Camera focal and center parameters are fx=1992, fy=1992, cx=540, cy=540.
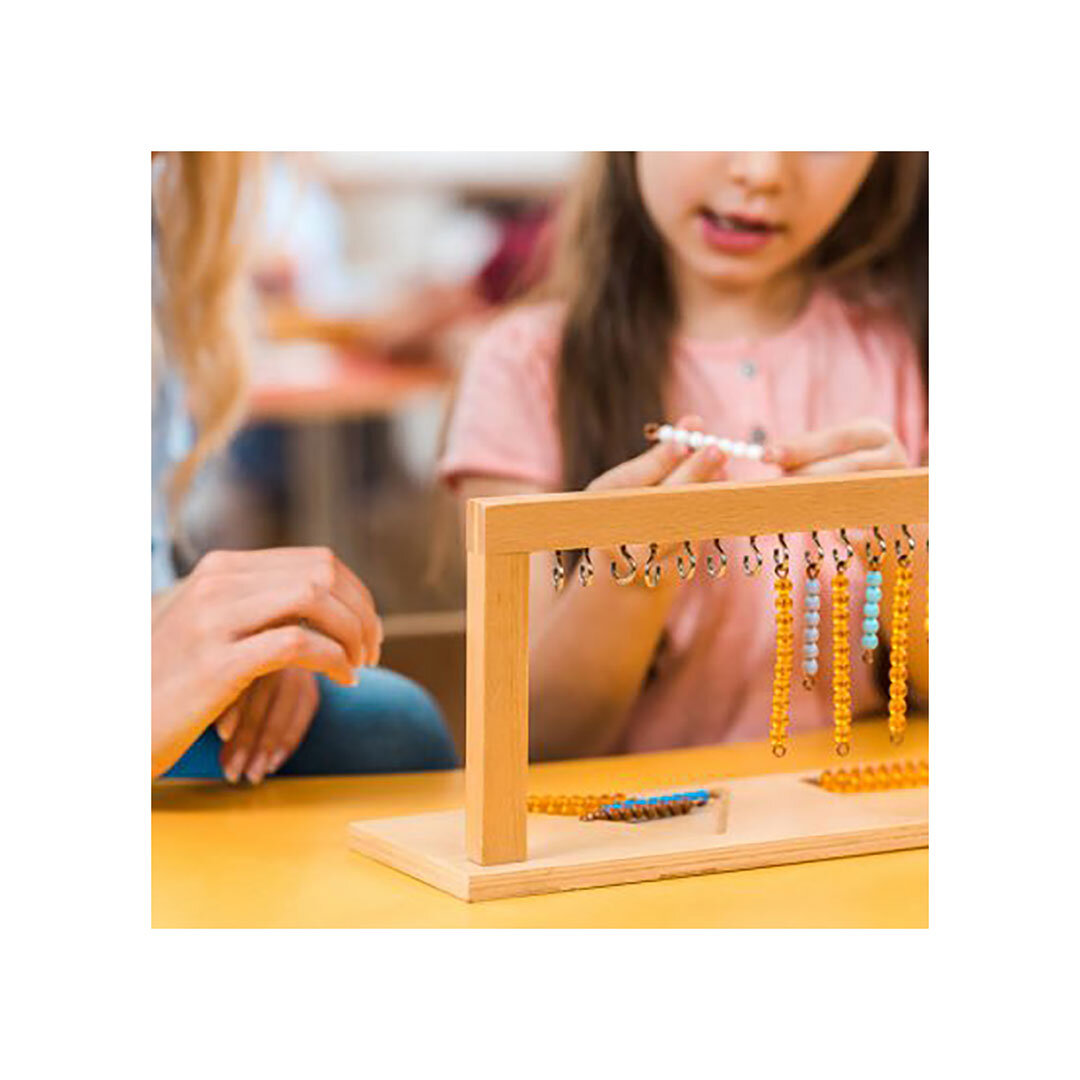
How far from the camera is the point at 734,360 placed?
1392 millimetres

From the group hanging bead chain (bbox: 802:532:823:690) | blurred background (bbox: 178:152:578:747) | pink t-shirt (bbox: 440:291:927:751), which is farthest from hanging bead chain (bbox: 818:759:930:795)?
blurred background (bbox: 178:152:578:747)

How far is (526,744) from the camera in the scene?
94 centimetres

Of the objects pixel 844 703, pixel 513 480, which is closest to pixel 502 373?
pixel 513 480

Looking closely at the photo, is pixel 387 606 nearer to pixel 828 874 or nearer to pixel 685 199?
pixel 685 199

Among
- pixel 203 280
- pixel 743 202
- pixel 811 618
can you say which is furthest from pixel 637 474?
pixel 203 280

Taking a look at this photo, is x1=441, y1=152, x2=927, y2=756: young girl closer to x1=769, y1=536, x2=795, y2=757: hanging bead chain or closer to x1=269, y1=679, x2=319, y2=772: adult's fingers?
x1=269, y1=679, x2=319, y2=772: adult's fingers

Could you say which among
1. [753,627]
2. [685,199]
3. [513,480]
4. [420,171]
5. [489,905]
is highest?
[420,171]

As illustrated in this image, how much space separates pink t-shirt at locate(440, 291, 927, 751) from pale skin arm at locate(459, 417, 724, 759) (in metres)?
0.04

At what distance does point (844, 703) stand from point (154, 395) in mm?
575

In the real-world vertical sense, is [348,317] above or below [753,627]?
above

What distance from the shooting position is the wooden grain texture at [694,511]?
36.0 inches

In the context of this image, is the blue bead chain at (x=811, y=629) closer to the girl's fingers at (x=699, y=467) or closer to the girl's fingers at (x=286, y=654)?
the girl's fingers at (x=699, y=467)

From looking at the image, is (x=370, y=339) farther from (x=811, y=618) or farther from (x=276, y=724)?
(x=811, y=618)

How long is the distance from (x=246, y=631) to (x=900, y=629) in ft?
1.13
